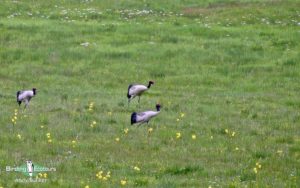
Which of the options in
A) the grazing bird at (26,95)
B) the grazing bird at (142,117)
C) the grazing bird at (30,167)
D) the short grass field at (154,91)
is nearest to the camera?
the grazing bird at (30,167)

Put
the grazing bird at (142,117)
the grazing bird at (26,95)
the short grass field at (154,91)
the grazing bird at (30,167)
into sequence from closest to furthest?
the grazing bird at (30,167)
the short grass field at (154,91)
the grazing bird at (142,117)
the grazing bird at (26,95)

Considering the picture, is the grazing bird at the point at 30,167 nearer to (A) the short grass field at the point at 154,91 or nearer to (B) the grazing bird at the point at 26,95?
(A) the short grass field at the point at 154,91

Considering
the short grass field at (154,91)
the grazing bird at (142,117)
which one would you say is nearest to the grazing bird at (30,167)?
the short grass field at (154,91)

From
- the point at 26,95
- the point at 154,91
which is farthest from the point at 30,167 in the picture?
the point at 154,91

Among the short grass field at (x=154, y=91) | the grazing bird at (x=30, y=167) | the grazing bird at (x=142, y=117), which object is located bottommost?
the short grass field at (x=154, y=91)

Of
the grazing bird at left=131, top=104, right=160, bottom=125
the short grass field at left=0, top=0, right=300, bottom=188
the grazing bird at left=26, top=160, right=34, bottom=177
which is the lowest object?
the short grass field at left=0, top=0, right=300, bottom=188

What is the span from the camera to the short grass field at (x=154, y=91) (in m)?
14.8

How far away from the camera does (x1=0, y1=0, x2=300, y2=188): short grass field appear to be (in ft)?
48.4

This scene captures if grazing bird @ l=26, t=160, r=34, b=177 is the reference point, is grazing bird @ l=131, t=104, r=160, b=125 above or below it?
below

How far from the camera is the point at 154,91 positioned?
1033 inches

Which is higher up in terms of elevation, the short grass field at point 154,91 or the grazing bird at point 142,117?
the grazing bird at point 142,117

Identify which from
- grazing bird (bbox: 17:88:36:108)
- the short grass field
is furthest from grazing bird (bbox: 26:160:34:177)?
grazing bird (bbox: 17:88:36:108)

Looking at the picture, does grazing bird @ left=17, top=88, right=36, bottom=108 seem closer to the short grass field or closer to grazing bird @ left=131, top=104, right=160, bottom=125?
the short grass field

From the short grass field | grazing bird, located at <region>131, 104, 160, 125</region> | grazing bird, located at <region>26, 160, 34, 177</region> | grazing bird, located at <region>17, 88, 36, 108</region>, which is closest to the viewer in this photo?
grazing bird, located at <region>26, 160, 34, 177</region>
